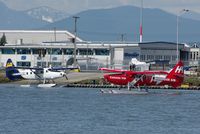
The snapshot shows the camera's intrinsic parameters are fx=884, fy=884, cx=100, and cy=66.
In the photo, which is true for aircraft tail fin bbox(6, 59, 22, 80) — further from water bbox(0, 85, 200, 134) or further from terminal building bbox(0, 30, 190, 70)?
terminal building bbox(0, 30, 190, 70)

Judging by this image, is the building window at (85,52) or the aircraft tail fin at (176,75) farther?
the building window at (85,52)

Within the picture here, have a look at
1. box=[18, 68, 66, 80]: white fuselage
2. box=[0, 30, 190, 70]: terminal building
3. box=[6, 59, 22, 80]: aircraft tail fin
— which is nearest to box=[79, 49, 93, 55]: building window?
box=[0, 30, 190, 70]: terminal building

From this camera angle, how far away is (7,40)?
15750cm

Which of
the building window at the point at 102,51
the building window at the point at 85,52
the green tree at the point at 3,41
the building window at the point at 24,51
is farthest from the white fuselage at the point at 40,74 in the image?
the green tree at the point at 3,41

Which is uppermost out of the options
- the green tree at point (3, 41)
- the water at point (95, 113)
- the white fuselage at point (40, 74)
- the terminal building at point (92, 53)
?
the green tree at point (3, 41)

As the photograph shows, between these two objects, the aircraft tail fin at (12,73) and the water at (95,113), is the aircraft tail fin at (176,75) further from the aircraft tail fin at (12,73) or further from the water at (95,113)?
the aircraft tail fin at (12,73)

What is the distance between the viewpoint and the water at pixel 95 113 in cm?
4597

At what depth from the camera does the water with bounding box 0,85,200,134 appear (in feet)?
151

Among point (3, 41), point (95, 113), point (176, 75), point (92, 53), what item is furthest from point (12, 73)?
point (3, 41)

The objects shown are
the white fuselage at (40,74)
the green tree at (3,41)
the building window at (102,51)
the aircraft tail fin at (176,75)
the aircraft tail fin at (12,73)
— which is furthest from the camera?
the green tree at (3,41)

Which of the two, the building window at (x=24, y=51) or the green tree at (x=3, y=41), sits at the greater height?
the green tree at (x=3, y=41)

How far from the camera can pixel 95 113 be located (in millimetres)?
55094

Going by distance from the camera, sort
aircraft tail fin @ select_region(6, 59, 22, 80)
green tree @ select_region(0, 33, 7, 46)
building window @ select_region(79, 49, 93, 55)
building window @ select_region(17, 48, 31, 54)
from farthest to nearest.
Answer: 1. green tree @ select_region(0, 33, 7, 46)
2. building window @ select_region(17, 48, 31, 54)
3. building window @ select_region(79, 49, 93, 55)
4. aircraft tail fin @ select_region(6, 59, 22, 80)

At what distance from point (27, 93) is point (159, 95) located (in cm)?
1134
